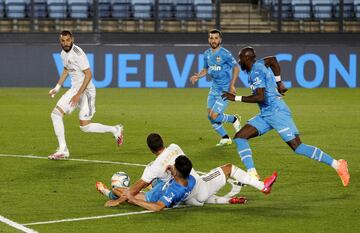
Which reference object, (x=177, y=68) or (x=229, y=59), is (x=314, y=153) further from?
(x=177, y=68)

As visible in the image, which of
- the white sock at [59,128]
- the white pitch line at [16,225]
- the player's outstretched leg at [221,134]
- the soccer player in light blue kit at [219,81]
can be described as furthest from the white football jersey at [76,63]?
the white pitch line at [16,225]

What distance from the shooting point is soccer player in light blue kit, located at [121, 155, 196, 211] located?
34.6 feet

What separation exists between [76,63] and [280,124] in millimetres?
4541

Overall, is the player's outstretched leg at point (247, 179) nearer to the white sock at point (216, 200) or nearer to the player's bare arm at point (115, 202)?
the white sock at point (216, 200)

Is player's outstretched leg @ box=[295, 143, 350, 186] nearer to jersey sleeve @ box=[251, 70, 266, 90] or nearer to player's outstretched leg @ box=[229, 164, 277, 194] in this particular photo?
jersey sleeve @ box=[251, 70, 266, 90]

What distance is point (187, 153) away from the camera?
16547mm

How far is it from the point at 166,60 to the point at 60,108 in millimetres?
16962

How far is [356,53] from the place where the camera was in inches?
1289

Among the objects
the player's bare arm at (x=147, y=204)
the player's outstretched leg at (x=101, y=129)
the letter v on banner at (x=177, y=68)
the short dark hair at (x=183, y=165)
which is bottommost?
the letter v on banner at (x=177, y=68)

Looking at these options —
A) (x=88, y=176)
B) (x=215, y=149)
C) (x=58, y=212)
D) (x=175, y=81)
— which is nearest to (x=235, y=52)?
(x=175, y=81)

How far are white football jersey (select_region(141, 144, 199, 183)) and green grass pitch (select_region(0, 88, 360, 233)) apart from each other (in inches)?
17.1

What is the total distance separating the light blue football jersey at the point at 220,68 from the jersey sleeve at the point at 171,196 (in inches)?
279

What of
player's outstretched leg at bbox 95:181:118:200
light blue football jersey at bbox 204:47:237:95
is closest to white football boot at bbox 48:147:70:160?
light blue football jersey at bbox 204:47:237:95

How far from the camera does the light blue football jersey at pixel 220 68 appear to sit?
58.1ft
